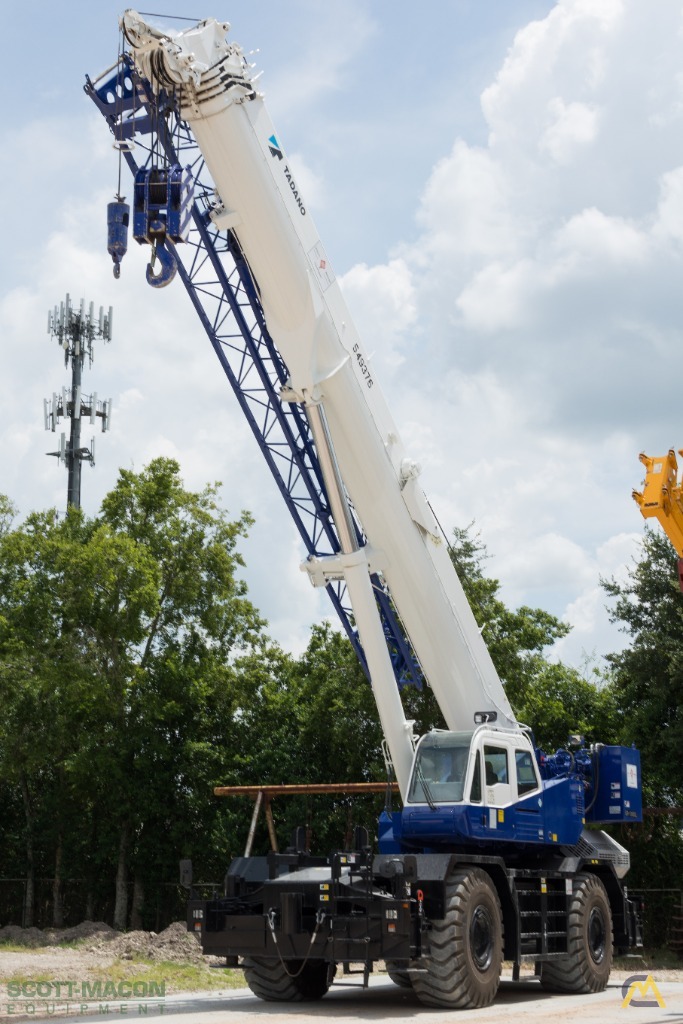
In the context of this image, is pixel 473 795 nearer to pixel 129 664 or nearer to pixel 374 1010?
pixel 374 1010

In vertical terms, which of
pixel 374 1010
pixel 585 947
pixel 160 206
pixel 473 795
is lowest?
pixel 374 1010

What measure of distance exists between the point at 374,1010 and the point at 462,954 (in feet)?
4.32

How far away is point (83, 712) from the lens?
34.5 m

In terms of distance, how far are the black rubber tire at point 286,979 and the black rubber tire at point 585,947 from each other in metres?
3.34

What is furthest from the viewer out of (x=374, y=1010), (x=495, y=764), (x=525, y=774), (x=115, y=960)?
(x=115, y=960)

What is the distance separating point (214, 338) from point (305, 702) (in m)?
21.6

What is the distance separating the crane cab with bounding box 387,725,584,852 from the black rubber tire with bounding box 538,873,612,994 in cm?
102

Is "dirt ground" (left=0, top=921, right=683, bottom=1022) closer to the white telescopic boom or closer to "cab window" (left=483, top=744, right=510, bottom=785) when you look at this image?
"cab window" (left=483, top=744, right=510, bottom=785)

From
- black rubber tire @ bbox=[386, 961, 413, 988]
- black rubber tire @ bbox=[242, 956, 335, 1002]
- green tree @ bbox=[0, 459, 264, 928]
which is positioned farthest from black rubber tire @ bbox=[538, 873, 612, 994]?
green tree @ bbox=[0, 459, 264, 928]

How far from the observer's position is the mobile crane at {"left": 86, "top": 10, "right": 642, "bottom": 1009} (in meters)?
14.8

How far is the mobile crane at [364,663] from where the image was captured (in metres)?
14.8

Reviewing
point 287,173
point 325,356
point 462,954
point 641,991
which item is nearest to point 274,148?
point 287,173

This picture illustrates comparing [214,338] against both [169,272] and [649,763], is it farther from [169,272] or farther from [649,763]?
[649,763]

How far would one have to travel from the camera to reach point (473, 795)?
16.1m
